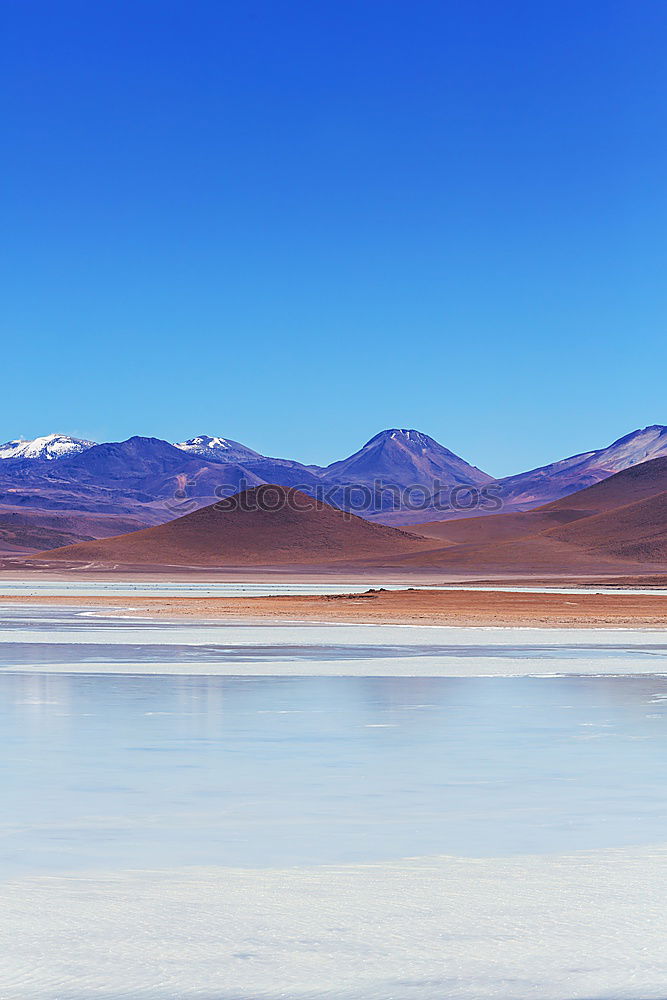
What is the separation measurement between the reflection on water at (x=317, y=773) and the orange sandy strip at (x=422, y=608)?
22416 mm

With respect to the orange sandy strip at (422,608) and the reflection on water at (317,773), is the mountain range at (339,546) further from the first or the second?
the reflection on water at (317,773)

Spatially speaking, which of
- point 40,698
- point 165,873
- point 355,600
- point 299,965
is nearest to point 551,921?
point 299,965

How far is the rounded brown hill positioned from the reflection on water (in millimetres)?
131508

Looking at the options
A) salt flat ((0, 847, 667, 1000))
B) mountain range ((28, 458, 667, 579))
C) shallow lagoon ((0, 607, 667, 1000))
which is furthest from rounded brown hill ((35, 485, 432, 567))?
salt flat ((0, 847, 667, 1000))

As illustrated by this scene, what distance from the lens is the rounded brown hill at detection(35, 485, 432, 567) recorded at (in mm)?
154375

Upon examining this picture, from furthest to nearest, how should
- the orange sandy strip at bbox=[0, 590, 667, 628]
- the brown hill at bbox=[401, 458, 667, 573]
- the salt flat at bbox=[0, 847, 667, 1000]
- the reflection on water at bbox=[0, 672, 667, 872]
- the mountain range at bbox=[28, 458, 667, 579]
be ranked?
the mountain range at bbox=[28, 458, 667, 579] < the brown hill at bbox=[401, 458, 667, 573] < the orange sandy strip at bbox=[0, 590, 667, 628] < the reflection on water at bbox=[0, 672, 667, 872] < the salt flat at bbox=[0, 847, 667, 1000]

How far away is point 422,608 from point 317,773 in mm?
37230

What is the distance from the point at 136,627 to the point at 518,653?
1378 cm

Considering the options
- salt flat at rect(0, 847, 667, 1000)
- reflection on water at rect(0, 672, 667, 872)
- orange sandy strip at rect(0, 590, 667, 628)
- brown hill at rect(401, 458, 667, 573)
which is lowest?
salt flat at rect(0, 847, 667, 1000)

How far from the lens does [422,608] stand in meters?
48.6

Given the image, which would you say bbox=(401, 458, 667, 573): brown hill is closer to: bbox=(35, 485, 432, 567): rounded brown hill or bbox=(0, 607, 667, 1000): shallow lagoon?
bbox=(35, 485, 432, 567): rounded brown hill

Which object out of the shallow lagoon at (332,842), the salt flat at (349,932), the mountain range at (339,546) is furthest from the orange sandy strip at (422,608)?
the mountain range at (339,546)

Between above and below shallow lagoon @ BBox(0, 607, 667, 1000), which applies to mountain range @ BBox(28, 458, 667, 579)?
above

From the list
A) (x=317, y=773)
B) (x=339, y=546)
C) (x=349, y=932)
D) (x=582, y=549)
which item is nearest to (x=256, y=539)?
(x=339, y=546)
